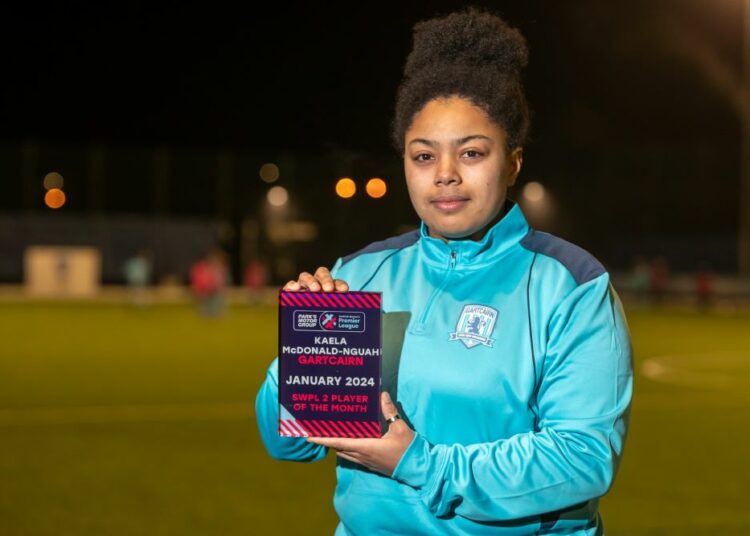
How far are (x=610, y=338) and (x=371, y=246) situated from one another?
70 centimetres

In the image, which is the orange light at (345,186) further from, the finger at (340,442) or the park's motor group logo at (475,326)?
the finger at (340,442)

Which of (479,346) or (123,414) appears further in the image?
(123,414)

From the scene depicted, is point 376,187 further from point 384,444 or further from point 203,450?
point 203,450

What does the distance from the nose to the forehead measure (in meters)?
0.05

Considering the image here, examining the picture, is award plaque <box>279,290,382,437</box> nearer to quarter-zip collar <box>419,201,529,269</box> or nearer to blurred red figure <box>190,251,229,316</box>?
quarter-zip collar <box>419,201,529,269</box>

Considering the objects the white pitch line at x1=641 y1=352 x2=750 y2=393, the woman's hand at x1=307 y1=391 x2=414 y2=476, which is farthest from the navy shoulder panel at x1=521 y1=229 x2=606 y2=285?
the white pitch line at x1=641 y1=352 x2=750 y2=393

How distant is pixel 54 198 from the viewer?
4978 cm

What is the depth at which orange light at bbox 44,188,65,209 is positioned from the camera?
4907cm

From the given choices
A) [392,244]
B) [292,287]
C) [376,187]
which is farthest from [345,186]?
[292,287]

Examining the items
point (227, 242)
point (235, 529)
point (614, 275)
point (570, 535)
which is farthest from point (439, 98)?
point (227, 242)

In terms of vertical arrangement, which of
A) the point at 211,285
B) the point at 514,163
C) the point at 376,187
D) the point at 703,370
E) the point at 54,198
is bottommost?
the point at 211,285

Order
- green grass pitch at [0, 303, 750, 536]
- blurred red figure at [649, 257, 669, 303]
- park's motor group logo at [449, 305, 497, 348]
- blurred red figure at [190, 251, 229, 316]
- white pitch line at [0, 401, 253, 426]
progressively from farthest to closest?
blurred red figure at [649, 257, 669, 303]
blurred red figure at [190, 251, 229, 316]
white pitch line at [0, 401, 253, 426]
green grass pitch at [0, 303, 750, 536]
park's motor group logo at [449, 305, 497, 348]

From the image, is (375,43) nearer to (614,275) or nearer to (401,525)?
(401,525)

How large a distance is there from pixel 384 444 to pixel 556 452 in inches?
13.8
